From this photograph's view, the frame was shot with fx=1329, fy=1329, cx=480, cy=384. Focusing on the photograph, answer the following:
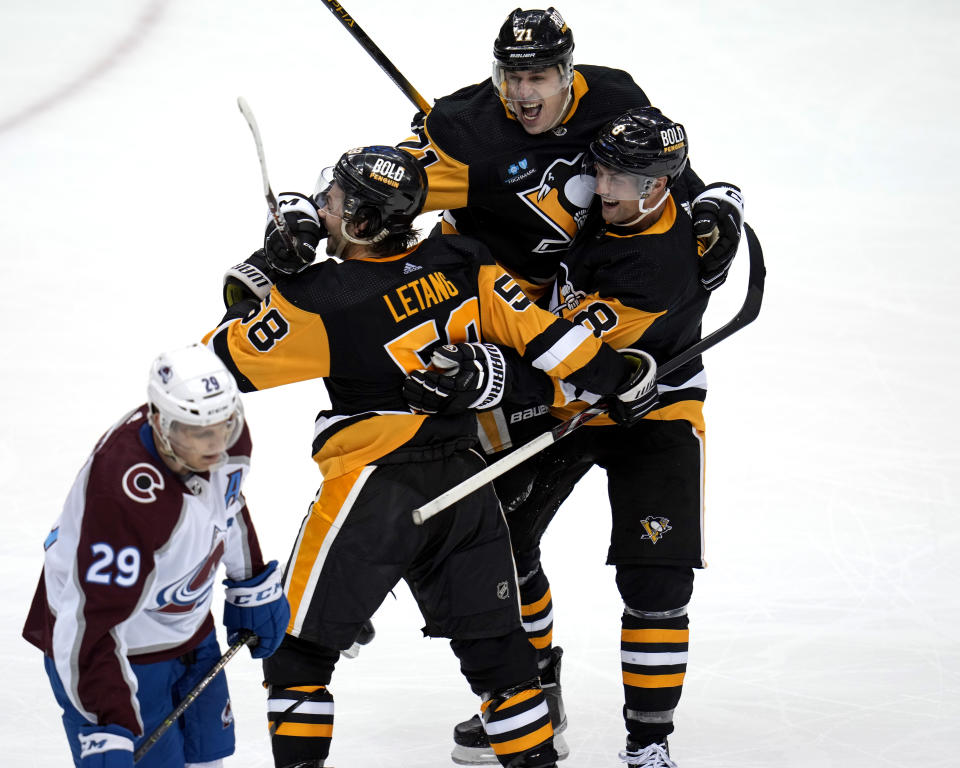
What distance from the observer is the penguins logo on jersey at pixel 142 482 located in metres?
Answer: 2.09

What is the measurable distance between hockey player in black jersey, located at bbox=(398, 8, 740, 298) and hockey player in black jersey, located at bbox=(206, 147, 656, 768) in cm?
39

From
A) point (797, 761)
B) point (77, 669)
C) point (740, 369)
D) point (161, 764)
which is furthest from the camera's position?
point (740, 369)

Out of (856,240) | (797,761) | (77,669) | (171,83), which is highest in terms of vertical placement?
(171,83)

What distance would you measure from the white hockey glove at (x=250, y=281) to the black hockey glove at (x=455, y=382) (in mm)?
426

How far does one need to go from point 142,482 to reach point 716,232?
1.61 m

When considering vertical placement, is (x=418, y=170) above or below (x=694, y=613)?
above

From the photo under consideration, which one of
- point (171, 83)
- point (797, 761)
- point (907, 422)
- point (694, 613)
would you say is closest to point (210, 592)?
point (797, 761)

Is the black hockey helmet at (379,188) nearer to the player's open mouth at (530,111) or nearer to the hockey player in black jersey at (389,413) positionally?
the hockey player in black jersey at (389,413)

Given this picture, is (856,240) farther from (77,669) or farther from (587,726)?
(77,669)

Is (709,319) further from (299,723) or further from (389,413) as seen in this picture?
(299,723)

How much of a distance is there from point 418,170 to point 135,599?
1.10m

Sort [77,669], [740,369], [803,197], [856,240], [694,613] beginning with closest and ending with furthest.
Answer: [77,669], [694,613], [740,369], [856,240], [803,197]

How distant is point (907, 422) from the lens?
4.84 meters

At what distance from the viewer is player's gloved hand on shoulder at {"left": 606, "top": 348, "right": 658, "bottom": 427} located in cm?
303
